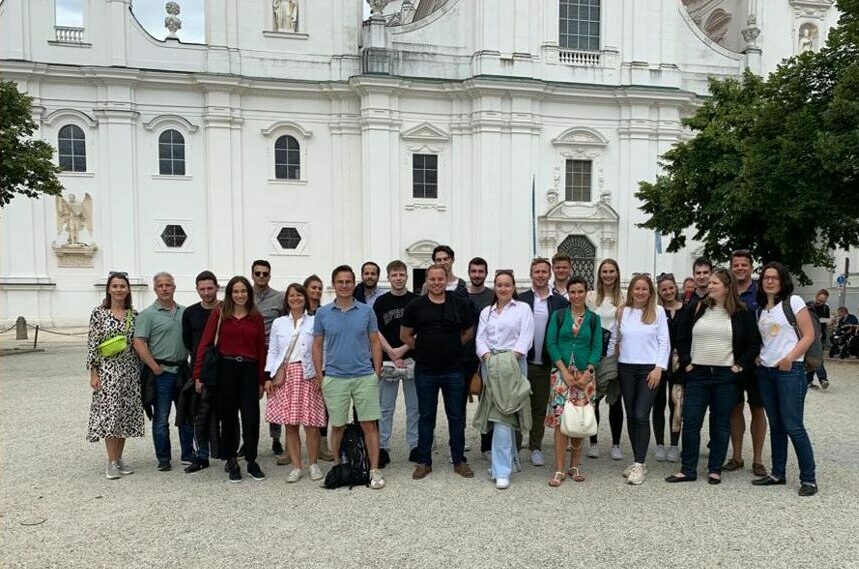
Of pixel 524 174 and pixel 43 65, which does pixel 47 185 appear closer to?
pixel 43 65

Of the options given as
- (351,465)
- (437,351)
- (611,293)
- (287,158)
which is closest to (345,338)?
(437,351)

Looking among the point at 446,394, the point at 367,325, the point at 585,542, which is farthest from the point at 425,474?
the point at 585,542

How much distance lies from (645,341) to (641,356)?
0.48ft

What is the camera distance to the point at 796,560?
4418mm

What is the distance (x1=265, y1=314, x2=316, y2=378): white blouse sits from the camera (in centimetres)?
626

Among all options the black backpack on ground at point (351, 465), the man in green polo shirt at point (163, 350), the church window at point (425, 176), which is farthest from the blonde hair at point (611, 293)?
the church window at point (425, 176)

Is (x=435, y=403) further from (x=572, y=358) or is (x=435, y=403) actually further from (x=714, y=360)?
(x=714, y=360)

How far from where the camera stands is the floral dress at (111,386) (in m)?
6.18

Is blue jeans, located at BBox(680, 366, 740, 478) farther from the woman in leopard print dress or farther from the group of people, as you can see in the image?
the woman in leopard print dress

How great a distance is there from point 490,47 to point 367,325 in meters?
23.2

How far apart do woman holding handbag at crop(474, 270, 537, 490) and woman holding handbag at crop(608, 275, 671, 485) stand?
0.94m

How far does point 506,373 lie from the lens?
6.01 m

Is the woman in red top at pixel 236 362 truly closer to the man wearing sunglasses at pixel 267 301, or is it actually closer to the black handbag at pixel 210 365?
the black handbag at pixel 210 365

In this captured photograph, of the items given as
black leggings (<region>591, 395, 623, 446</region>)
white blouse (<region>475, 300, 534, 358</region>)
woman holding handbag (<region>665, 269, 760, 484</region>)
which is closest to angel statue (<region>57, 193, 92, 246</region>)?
white blouse (<region>475, 300, 534, 358</region>)
